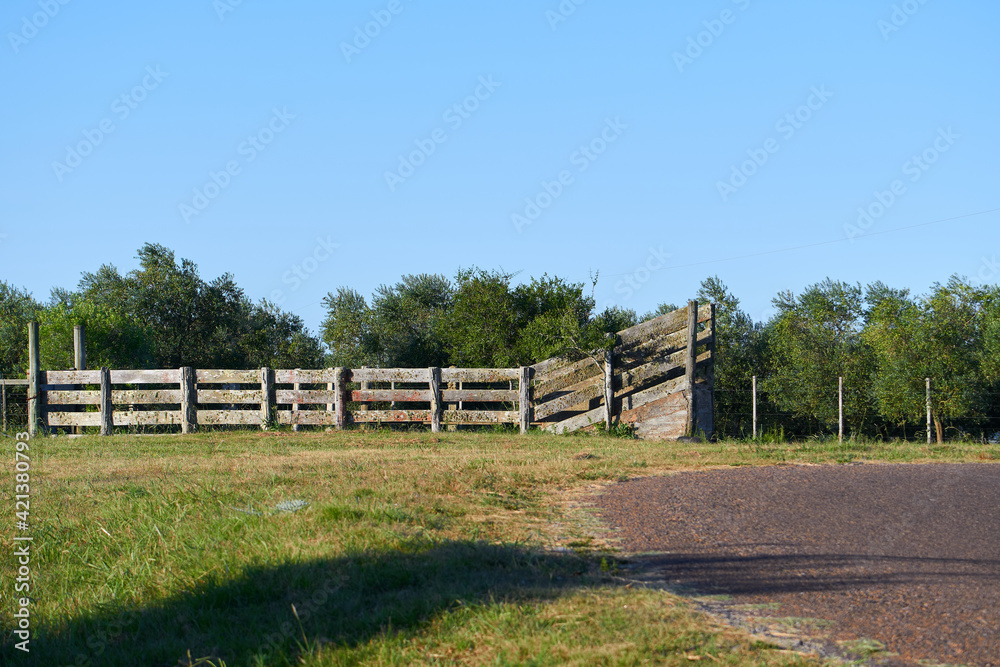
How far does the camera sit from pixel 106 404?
16.5 m

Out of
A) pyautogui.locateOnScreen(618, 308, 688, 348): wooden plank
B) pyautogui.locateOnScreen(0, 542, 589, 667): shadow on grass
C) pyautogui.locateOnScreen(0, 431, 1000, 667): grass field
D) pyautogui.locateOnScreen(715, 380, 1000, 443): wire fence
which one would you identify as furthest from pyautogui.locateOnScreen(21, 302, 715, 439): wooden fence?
pyautogui.locateOnScreen(0, 542, 589, 667): shadow on grass

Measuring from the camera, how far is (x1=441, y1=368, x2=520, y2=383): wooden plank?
1631cm

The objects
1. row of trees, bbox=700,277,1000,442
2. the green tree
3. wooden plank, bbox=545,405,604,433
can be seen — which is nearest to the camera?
wooden plank, bbox=545,405,604,433

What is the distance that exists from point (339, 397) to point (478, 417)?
292cm

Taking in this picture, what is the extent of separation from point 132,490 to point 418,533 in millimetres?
3896

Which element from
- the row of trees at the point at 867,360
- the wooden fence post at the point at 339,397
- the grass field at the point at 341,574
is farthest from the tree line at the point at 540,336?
the grass field at the point at 341,574

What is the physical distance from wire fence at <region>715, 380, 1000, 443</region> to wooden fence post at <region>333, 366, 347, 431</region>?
34.4ft

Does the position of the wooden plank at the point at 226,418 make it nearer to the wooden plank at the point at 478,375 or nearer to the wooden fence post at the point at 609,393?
the wooden plank at the point at 478,375

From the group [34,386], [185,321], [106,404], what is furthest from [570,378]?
[185,321]

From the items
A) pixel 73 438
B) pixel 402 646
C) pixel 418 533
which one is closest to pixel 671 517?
pixel 418 533

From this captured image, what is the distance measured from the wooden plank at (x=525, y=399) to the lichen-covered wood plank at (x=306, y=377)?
393cm

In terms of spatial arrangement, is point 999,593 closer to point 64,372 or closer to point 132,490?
point 132,490

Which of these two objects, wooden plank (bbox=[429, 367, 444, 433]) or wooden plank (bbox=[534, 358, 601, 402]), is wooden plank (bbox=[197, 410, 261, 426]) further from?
wooden plank (bbox=[534, 358, 601, 402])

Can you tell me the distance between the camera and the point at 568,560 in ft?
17.4
